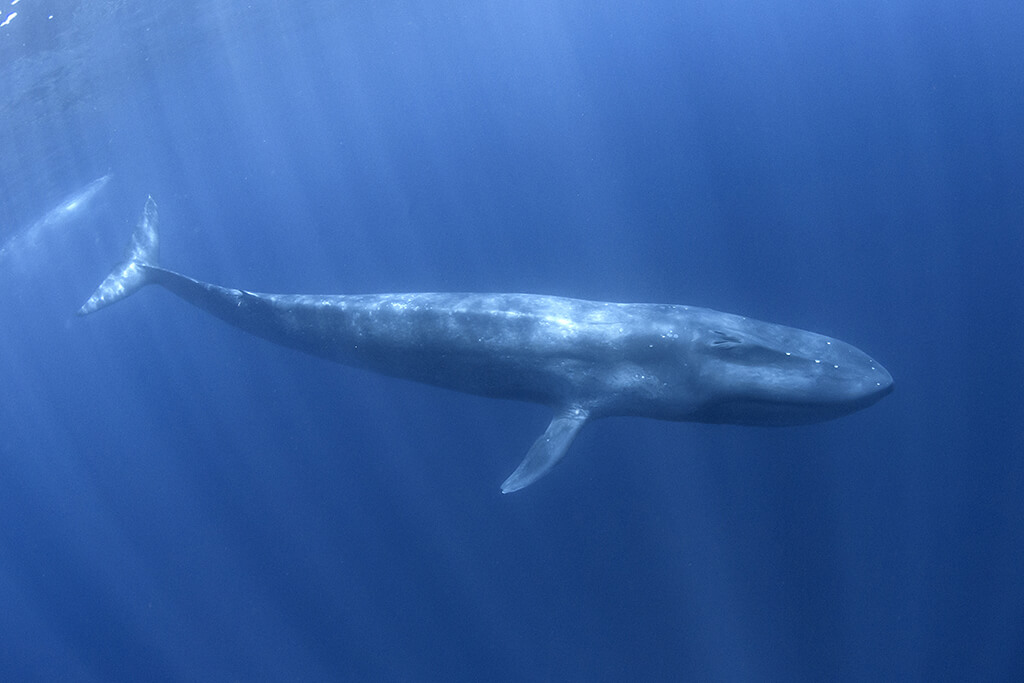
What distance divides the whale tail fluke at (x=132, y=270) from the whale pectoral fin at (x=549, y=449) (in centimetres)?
1264

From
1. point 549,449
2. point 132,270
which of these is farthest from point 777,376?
point 132,270

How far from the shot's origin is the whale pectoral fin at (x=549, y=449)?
9102 millimetres

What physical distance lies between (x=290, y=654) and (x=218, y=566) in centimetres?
322

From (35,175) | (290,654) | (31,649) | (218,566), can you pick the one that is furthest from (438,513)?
(35,175)

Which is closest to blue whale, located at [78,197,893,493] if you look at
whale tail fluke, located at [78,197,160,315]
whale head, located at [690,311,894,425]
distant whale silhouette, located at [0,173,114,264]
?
whale head, located at [690,311,894,425]

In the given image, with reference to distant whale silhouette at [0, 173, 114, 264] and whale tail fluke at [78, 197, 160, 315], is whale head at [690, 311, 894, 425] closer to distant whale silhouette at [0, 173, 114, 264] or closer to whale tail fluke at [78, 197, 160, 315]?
whale tail fluke at [78, 197, 160, 315]

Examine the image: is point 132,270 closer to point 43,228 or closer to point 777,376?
point 777,376

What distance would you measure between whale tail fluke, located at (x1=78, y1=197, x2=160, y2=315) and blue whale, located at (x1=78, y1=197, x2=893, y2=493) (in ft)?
24.1

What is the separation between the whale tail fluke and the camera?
55.7ft

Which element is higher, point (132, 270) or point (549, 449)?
point (132, 270)

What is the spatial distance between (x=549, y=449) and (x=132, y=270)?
13530 millimetres

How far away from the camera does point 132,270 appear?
56.0ft

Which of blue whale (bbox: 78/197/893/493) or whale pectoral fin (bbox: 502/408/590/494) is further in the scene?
whale pectoral fin (bbox: 502/408/590/494)

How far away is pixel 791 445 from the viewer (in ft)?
39.8
